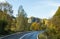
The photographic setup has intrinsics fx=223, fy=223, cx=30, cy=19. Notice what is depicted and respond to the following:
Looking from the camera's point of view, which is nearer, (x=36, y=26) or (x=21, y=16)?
(x=21, y=16)

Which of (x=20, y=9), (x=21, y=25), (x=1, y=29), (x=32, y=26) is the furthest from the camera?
(x=32, y=26)

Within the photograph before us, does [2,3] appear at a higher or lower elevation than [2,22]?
higher

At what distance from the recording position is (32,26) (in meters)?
130

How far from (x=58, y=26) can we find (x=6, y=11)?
4321cm

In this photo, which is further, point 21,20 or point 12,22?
point 21,20

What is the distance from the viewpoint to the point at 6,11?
74.5m

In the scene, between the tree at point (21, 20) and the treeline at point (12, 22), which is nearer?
the treeline at point (12, 22)

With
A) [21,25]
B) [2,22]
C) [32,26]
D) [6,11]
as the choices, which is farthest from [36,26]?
[2,22]

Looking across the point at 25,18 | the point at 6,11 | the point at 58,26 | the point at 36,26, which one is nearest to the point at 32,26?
the point at 36,26

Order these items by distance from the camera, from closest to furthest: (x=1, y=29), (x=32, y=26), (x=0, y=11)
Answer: (x=1, y=29) < (x=0, y=11) < (x=32, y=26)

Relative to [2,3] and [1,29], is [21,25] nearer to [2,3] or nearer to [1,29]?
[2,3]

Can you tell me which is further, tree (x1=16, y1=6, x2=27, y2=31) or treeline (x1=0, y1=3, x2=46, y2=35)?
tree (x1=16, y1=6, x2=27, y2=31)

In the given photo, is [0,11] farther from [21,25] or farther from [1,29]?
[21,25]

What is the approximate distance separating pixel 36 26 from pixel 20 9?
2427 centimetres
